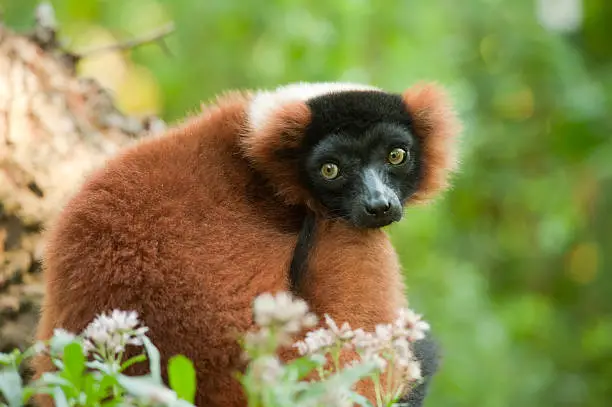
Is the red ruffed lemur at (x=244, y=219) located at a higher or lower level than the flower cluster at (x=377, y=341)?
higher

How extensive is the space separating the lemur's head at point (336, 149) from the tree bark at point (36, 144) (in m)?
0.83

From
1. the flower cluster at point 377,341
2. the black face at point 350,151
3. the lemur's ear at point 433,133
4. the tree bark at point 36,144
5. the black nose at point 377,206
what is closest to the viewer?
the flower cluster at point 377,341

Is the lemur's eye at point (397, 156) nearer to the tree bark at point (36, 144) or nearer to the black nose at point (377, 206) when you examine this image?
the black nose at point (377, 206)

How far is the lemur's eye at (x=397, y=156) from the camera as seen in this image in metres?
3.33

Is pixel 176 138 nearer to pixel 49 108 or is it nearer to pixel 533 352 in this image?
pixel 49 108

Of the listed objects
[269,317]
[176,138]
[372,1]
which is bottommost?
[269,317]

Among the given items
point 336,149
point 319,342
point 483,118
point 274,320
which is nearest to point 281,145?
point 336,149

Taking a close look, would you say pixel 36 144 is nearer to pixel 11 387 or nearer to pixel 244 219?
pixel 244 219

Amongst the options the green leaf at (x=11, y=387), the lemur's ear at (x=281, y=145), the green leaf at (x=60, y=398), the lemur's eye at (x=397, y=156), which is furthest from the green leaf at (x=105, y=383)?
the lemur's eye at (x=397, y=156)

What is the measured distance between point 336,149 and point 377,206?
0.28 m

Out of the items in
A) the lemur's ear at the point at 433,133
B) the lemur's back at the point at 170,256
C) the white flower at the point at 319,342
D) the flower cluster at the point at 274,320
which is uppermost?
the lemur's ear at the point at 433,133

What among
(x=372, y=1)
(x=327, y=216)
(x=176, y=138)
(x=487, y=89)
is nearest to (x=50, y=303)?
(x=176, y=138)

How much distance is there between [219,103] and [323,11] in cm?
266

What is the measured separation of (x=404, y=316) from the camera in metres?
1.99
